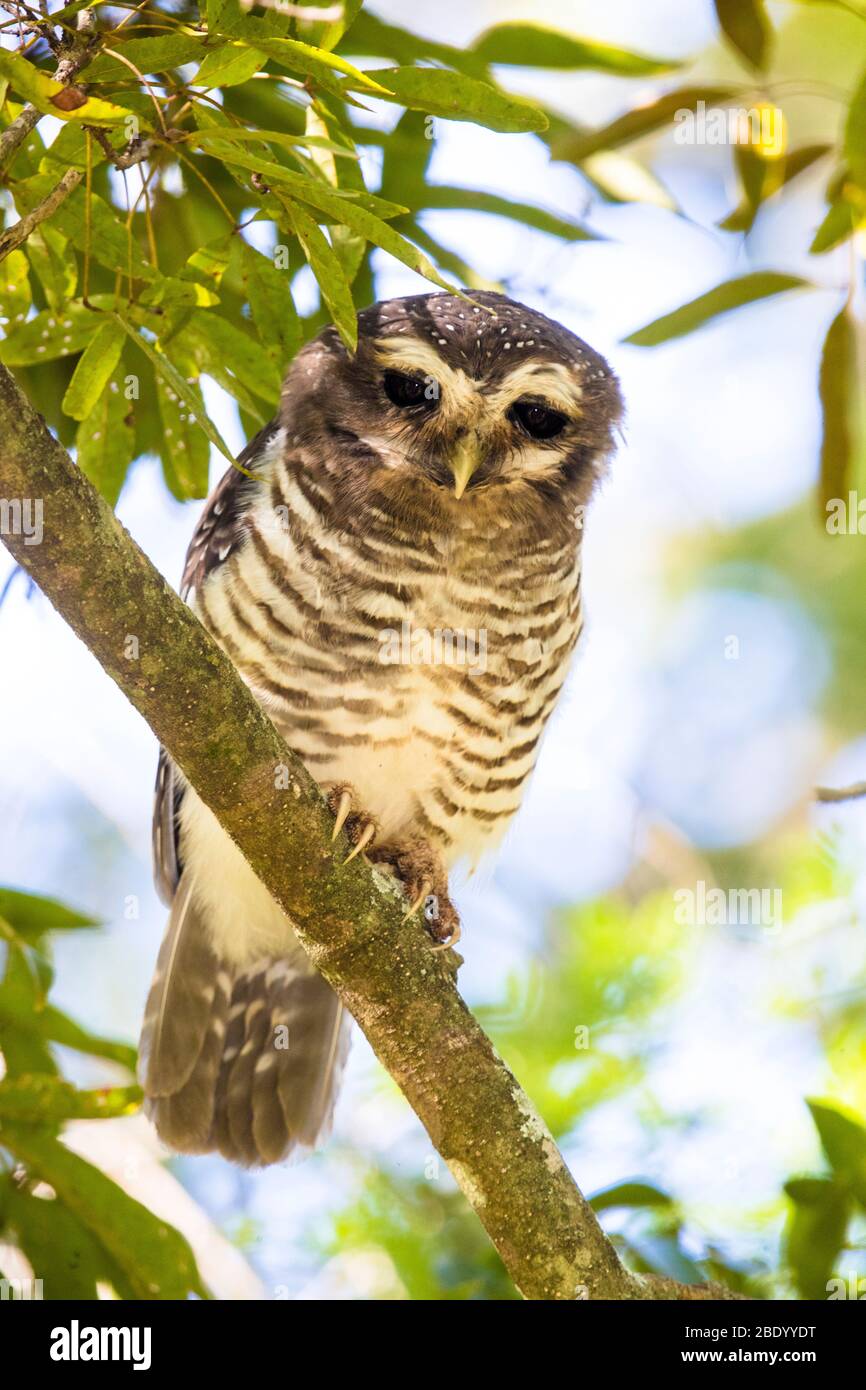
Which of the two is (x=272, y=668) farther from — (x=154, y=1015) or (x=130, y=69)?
(x=130, y=69)

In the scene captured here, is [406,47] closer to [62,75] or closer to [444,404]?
[444,404]

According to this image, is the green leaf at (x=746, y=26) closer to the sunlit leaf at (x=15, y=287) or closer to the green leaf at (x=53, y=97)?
the sunlit leaf at (x=15, y=287)

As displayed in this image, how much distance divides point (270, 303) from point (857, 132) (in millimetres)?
1006

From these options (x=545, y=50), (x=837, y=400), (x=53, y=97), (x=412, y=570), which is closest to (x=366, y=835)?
(x=412, y=570)

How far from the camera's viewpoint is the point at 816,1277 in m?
2.63

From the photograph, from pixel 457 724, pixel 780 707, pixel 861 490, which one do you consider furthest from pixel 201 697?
pixel 780 707

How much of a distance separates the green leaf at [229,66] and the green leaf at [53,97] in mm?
174

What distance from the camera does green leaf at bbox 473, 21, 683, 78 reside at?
2.74 m

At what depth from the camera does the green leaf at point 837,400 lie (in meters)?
2.67

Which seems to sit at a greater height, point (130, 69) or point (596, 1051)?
point (130, 69)

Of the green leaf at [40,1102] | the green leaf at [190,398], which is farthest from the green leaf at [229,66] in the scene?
the green leaf at [40,1102]

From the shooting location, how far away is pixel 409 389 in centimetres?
289
